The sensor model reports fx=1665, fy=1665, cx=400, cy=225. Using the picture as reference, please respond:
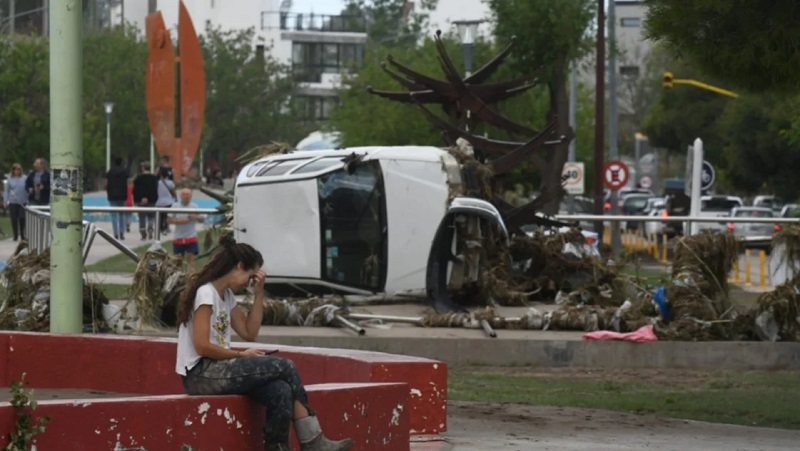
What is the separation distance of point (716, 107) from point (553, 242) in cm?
5313

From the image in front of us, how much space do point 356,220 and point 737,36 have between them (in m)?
7.75

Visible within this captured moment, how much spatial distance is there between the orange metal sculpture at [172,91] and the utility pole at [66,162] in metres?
39.6

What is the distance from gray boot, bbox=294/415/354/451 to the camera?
853cm

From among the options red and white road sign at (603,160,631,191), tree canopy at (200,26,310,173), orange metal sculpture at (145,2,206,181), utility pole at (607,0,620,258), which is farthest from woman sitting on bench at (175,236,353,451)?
tree canopy at (200,26,310,173)

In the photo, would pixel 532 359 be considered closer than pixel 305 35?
Yes

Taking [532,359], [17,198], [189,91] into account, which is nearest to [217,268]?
[532,359]

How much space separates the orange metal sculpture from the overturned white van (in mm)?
31358

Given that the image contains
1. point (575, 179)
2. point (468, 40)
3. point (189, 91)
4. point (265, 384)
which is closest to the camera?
point (265, 384)

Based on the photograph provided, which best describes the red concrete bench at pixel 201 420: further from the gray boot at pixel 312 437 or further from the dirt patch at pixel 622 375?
the dirt patch at pixel 622 375

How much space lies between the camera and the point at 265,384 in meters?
8.49

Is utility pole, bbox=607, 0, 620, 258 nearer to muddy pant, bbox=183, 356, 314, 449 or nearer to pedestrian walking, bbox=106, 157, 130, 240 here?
pedestrian walking, bbox=106, 157, 130, 240

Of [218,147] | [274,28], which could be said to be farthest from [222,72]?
[274,28]

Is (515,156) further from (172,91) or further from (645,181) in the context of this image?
(645,181)

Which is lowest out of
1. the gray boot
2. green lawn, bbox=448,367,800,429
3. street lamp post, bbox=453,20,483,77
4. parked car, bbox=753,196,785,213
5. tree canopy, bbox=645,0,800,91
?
parked car, bbox=753,196,785,213
